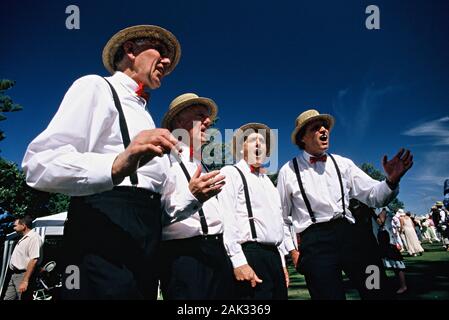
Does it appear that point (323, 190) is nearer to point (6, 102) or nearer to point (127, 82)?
point (127, 82)

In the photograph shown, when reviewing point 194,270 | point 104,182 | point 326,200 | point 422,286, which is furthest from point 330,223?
point 422,286

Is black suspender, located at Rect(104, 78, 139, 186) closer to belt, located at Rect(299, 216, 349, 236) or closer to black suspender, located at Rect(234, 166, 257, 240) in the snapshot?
black suspender, located at Rect(234, 166, 257, 240)

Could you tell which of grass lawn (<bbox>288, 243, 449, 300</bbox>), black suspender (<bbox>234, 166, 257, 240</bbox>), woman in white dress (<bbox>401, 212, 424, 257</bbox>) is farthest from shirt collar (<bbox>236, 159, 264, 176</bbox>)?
woman in white dress (<bbox>401, 212, 424, 257</bbox>)

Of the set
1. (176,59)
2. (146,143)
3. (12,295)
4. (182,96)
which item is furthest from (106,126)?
(12,295)

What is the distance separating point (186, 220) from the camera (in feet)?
7.19

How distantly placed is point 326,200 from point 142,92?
200cm

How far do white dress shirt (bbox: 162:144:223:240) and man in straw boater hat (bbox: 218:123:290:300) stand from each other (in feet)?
1.21

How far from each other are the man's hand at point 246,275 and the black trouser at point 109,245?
1.15 m

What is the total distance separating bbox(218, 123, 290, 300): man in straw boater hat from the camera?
253cm

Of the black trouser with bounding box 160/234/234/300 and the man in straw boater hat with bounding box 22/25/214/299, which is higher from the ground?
the man in straw boater hat with bounding box 22/25/214/299

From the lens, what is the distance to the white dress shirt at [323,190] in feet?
9.55

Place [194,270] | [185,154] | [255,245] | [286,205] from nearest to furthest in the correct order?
[194,270], [185,154], [255,245], [286,205]

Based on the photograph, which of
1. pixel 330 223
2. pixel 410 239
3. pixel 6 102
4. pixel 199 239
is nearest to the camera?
pixel 199 239

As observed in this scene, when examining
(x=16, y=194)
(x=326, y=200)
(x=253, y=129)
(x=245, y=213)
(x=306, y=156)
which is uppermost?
(x=16, y=194)
